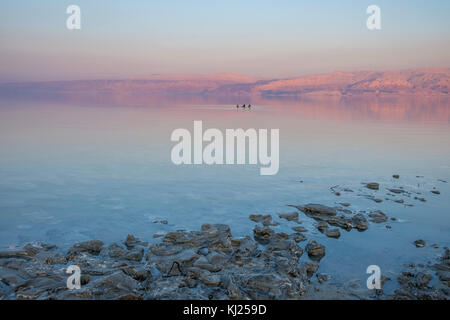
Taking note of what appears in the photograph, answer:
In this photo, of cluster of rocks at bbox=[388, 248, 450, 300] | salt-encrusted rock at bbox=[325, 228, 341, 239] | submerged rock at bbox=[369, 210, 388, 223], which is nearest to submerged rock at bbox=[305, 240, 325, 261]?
salt-encrusted rock at bbox=[325, 228, 341, 239]

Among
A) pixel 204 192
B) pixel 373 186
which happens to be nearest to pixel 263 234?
pixel 204 192

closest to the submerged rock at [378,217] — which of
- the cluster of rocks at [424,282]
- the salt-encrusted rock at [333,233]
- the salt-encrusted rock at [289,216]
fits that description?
the salt-encrusted rock at [333,233]

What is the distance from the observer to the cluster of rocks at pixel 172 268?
324 inches

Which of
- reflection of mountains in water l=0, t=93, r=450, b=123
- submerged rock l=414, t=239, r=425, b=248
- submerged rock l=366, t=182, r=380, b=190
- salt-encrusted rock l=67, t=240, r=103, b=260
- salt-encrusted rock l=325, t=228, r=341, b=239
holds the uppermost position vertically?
reflection of mountains in water l=0, t=93, r=450, b=123

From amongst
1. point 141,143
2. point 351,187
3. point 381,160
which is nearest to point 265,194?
point 351,187

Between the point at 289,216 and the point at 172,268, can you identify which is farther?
the point at 289,216

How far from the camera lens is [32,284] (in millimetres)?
8406

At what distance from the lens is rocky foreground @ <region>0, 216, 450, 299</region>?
827 cm

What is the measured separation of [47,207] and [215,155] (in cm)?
1241

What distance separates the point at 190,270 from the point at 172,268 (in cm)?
50

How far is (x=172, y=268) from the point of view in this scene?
9289 mm

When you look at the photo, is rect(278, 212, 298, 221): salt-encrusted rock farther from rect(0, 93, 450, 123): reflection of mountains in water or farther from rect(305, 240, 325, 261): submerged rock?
rect(0, 93, 450, 123): reflection of mountains in water

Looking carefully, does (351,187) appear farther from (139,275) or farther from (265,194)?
(139,275)

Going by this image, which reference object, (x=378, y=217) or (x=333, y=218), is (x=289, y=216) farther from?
(x=378, y=217)
